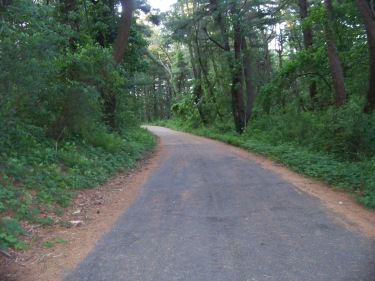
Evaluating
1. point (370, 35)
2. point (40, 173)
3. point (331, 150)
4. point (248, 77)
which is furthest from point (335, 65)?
point (248, 77)

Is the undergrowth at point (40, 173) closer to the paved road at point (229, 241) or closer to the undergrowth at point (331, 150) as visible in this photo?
the paved road at point (229, 241)

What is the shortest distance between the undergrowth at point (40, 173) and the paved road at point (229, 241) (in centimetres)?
155

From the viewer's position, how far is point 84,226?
250 inches

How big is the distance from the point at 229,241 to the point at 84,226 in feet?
9.03

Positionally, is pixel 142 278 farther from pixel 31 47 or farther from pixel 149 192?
pixel 31 47

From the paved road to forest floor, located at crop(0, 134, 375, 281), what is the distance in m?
0.25

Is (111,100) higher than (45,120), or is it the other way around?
(111,100)

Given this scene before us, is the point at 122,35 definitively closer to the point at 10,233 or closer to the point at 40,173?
the point at 40,173

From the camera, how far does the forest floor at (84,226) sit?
4.62m

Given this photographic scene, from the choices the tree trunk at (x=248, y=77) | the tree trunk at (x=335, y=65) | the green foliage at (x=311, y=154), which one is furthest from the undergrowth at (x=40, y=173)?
the tree trunk at (x=248, y=77)

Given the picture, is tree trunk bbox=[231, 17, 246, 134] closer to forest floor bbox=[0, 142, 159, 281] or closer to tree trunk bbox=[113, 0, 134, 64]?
tree trunk bbox=[113, 0, 134, 64]

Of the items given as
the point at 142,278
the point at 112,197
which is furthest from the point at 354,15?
the point at 142,278

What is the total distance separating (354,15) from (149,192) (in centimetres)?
1358

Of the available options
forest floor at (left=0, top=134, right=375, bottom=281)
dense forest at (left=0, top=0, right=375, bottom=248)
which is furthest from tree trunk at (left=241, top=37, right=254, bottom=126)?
forest floor at (left=0, top=134, right=375, bottom=281)
